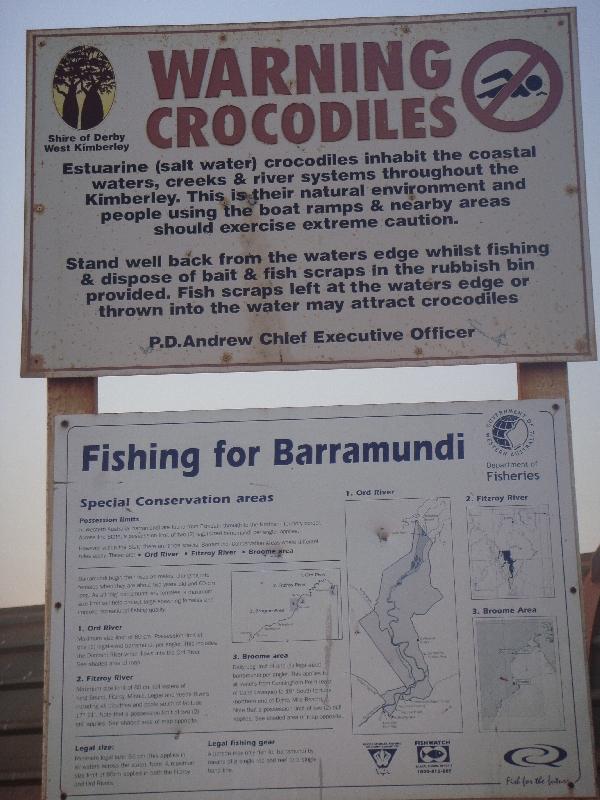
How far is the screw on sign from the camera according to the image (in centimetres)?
333

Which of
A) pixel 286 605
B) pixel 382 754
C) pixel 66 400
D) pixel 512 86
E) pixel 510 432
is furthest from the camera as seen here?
pixel 512 86

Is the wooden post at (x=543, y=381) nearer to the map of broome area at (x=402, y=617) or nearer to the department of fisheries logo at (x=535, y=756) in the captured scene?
the map of broome area at (x=402, y=617)

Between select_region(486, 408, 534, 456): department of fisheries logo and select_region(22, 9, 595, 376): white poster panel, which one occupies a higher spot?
select_region(22, 9, 595, 376): white poster panel

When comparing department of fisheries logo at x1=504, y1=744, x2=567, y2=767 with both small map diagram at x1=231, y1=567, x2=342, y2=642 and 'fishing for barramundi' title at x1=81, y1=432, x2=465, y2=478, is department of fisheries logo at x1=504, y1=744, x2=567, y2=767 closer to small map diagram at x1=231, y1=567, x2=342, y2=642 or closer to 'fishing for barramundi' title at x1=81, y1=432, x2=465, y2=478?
small map diagram at x1=231, y1=567, x2=342, y2=642

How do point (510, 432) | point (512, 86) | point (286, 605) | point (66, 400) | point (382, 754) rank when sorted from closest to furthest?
1. point (382, 754)
2. point (286, 605)
3. point (510, 432)
4. point (66, 400)
5. point (512, 86)

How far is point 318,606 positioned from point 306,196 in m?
1.55

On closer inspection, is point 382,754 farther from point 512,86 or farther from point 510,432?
point 512,86

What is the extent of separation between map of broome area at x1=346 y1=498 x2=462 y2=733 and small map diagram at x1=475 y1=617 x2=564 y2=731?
0.33ft

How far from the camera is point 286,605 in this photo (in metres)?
2.99

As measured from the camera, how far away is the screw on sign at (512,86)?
333 centimetres

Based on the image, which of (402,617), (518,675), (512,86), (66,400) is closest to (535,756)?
(518,675)

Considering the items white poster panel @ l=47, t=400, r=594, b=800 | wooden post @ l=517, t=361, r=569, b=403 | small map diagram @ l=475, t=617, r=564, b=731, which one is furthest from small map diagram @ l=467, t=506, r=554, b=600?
wooden post @ l=517, t=361, r=569, b=403

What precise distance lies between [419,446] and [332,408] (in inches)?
13.7

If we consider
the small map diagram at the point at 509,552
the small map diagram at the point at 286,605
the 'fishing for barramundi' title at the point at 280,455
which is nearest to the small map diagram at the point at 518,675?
the small map diagram at the point at 509,552
